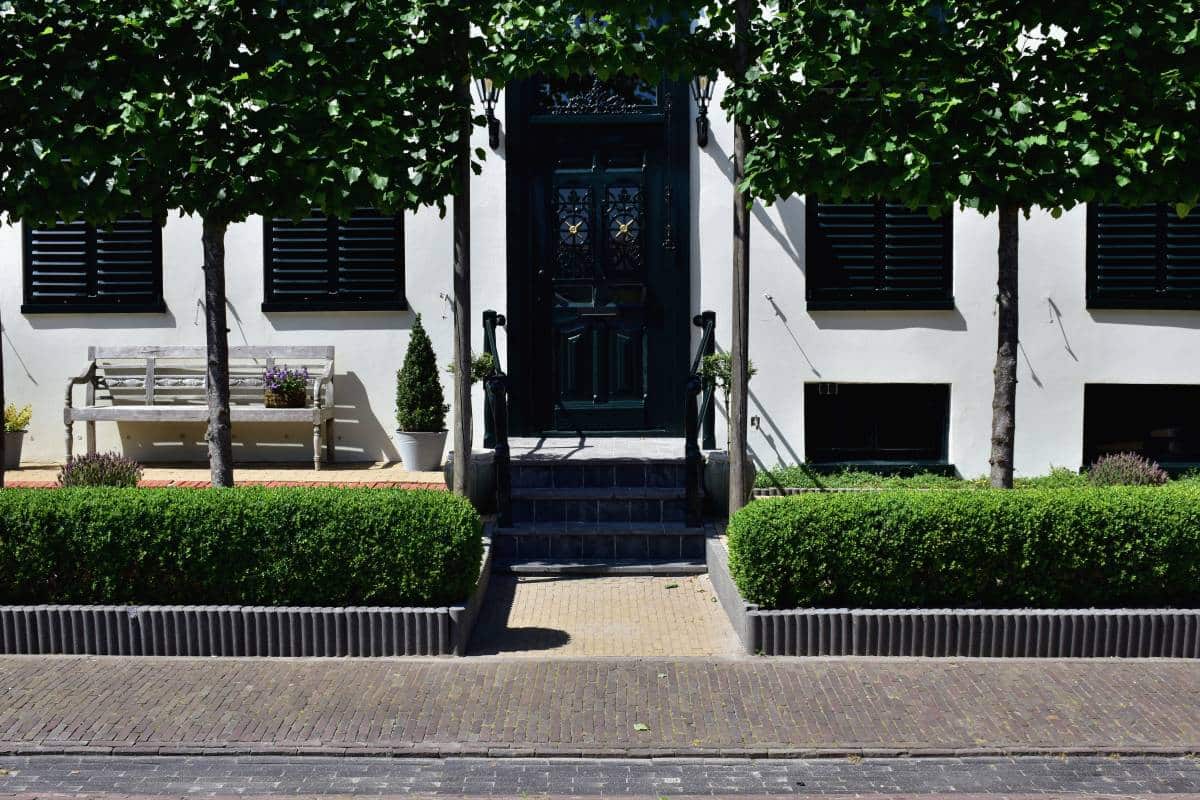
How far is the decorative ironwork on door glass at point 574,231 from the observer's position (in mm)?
10672

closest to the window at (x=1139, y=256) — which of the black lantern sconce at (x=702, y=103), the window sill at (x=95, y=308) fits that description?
the black lantern sconce at (x=702, y=103)

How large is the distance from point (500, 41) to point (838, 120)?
2.45 meters

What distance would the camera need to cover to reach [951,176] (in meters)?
7.36

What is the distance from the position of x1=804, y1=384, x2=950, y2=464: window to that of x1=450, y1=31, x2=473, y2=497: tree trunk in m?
4.13

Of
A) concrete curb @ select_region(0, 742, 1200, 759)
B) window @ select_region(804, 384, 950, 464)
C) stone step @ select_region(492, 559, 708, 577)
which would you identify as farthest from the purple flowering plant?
concrete curb @ select_region(0, 742, 1200, 759)

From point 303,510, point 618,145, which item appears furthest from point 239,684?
point 618,145

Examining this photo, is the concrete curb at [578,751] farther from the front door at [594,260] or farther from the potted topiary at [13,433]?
the potted topiary at [13,433]

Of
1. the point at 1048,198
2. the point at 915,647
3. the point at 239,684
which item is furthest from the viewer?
the point at 1048,198

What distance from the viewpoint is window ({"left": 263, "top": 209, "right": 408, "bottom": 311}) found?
10828 millimetres

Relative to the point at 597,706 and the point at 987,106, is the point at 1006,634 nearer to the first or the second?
the point at 597,706

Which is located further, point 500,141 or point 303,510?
point 500,141

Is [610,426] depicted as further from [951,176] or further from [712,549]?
[951,176]

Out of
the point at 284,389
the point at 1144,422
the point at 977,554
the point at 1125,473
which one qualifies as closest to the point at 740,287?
the point at 977,554

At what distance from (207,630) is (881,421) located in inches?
276
